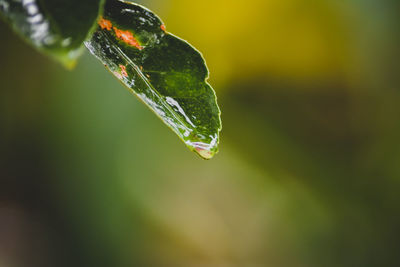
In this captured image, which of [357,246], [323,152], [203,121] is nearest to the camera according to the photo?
[203,121]

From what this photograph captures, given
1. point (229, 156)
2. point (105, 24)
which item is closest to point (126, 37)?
point (105, 24)

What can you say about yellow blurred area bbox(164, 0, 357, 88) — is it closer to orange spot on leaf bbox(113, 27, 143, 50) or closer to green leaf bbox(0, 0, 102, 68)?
orange spot on leaf bbox(113, 27, 143, 50)

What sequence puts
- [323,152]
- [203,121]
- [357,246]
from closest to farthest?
[203,121] → [357,246] → [323,152]

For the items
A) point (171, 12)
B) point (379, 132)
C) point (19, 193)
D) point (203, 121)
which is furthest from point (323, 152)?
point (203, 121)

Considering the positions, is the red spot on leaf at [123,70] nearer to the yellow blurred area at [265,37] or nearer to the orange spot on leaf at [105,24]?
the orange spot on leaf at [105,24]

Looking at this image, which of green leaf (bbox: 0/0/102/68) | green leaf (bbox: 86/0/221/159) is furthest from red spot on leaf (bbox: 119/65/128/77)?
green leaf (bbox: 0/0/102/68)

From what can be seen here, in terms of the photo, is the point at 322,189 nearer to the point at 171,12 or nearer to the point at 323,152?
the point at 323,152

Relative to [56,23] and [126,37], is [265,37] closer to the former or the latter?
[126,37]
